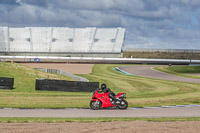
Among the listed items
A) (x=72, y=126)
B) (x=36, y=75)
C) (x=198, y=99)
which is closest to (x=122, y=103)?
(x=72, y=126)

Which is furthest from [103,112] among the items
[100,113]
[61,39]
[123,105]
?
[61,39]

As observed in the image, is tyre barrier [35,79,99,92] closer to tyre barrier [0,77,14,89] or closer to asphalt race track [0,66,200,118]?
tyre barrier [0,77,14,89]

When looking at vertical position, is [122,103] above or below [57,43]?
below

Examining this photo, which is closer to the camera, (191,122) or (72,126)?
(72,126)

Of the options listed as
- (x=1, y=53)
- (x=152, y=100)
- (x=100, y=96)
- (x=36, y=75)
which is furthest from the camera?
(x=1, y=53)

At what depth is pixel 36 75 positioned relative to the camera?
32.9 metres

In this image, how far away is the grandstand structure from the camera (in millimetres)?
108562

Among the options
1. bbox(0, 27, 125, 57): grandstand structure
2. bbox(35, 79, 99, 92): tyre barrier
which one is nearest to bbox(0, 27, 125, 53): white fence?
bbox(0, 27, 125, 57): grandstand structure

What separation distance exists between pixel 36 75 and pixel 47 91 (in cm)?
877

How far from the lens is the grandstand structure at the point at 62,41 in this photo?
109m

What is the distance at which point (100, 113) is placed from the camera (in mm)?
15406

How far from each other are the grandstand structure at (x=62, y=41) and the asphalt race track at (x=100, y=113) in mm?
89828

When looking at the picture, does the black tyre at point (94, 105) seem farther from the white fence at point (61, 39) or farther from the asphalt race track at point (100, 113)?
the white fence at point (61, 39)

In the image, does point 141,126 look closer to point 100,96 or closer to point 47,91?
point 100,96
